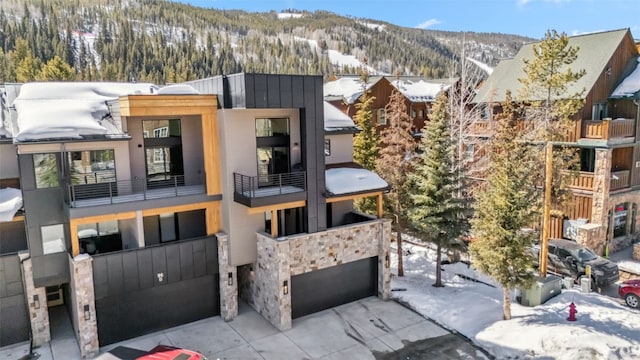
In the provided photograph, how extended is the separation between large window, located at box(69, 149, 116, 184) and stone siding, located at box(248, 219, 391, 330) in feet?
21.1

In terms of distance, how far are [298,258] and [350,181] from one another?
4342mm

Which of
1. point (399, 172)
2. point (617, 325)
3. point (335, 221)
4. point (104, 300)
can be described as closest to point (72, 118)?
point (104, 300)

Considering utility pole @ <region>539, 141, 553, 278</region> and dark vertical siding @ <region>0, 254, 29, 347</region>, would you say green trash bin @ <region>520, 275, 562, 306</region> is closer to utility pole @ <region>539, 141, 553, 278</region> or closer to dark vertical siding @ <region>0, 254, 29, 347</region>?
utility pole @ <region>539, 141, 553, 278</region>

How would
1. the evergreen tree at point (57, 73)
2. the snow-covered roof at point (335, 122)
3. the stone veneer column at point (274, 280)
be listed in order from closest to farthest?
1. the stone veneer column at point (274, 280)
2. the snow-covered roof at point (335, 122)
3. the evergreen tree at point (57, 73)

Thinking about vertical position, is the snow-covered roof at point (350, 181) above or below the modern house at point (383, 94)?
below

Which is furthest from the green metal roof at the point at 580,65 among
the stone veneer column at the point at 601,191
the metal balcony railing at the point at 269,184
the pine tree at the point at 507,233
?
the metal balcony railing at the point at 269,184

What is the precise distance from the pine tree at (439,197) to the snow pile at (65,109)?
12876 mm

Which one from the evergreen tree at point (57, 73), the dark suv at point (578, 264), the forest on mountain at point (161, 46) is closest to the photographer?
the dark suv at point (578, 264)

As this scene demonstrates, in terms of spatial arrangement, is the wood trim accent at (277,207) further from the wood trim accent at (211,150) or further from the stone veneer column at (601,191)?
the stone veneer column at (601,191)

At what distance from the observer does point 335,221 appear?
2109 centimetres

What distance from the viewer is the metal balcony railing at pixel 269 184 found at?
17156 mm

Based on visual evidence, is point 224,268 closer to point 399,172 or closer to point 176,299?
point 176,299

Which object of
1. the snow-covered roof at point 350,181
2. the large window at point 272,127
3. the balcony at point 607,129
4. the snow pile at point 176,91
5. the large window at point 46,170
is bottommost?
the snow-covered roof at point 350,181

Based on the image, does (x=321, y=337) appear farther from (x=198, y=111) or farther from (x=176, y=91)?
(x=176, y=91)
